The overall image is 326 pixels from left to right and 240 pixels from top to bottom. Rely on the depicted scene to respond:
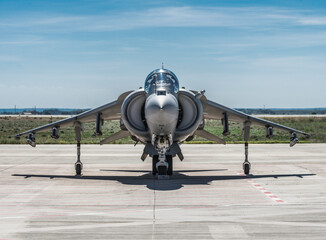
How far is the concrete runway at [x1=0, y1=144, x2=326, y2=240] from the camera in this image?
8367mm

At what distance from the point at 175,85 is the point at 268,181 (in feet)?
15.6

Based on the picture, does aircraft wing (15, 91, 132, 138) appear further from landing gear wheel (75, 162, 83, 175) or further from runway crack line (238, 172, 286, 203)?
runway crack line (238, 172, 286, 203)

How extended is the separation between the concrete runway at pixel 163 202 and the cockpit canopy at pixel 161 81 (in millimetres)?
3267

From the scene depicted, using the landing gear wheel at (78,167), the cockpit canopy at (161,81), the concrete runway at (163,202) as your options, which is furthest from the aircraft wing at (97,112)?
the concrete runway at (163,202)

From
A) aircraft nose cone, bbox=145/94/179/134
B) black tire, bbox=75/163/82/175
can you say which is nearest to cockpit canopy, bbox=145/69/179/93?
aircraft nose cone, bbox=145/94/179/134

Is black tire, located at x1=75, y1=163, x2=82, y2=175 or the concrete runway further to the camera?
black tire, located at x1=75, y1=163, x2=82, y2=175

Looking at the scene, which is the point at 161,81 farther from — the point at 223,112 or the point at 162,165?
the point at 223,112

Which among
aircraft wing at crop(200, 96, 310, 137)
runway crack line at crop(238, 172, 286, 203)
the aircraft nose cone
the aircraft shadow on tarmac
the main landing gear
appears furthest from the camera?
aircraft wing at crop(200, 96, 310, 137)

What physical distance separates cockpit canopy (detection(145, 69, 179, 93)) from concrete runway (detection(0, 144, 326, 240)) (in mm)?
3267

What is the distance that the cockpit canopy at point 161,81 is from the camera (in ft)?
47.9

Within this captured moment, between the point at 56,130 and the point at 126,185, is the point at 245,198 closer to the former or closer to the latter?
the point at 126,185

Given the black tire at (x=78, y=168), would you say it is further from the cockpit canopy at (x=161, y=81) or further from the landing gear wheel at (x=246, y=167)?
the landing gear wheel at (x=246, y=167)

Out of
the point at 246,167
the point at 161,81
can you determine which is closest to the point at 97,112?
the point at 161,81

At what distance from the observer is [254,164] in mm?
20703
